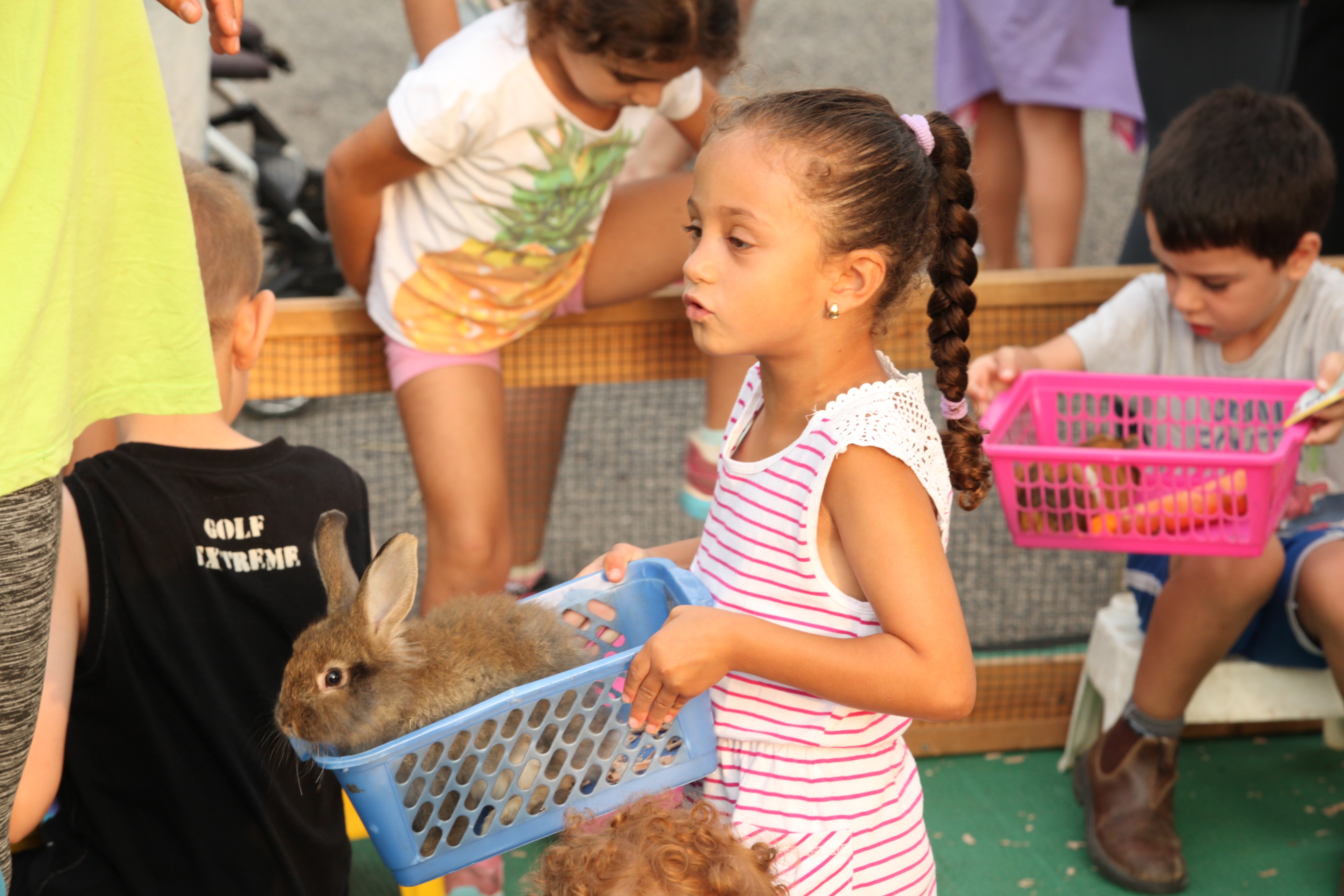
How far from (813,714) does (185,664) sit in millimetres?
903

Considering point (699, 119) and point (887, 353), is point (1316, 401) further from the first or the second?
point (699, 119)

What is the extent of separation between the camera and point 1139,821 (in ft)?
8.60

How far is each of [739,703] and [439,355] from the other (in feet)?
4.24

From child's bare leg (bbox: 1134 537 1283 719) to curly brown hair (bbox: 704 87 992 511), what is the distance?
0.98 metres

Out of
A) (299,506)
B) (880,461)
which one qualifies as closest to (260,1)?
(299,506)

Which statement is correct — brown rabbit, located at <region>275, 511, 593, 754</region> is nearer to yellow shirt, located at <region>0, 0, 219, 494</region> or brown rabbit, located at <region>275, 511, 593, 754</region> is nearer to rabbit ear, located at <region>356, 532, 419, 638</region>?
rabbit ear, located at <region>356, 532, 419, 638</region>

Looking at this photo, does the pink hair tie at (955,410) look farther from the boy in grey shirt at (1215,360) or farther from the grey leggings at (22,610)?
the grey leggings at (22,610)

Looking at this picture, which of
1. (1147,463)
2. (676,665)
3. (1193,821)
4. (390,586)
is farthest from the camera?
(1193,821)

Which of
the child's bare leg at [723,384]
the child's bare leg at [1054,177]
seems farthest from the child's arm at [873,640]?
the child's bare leg at [1054,177]

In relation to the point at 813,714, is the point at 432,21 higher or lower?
higher

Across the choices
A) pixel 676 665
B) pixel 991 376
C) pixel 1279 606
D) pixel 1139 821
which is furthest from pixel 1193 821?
pixel 676 665

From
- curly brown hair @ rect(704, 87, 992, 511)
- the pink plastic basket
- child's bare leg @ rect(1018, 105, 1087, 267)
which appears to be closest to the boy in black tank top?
curly brown hair @ rect(704, 87, 992, 511)

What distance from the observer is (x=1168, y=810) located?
8.73ft

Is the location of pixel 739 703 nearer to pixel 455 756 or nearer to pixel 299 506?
pixel 455 756
